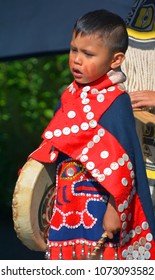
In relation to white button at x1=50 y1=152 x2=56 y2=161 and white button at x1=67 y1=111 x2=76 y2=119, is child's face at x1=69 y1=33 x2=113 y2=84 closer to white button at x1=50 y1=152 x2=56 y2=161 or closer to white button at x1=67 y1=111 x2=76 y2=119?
white button at x1=67 y1=111 x2=76 y2=119

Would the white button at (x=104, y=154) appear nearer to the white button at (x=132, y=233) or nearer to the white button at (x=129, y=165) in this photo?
the white button at (x=129, y=165)

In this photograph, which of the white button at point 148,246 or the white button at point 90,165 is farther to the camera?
the white button at point 148,246

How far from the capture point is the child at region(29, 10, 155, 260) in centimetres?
332

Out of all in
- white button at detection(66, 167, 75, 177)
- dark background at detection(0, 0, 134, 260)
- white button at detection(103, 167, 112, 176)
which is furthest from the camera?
dark background at detection(0, 0, 134, 260)

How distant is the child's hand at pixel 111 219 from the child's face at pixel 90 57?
0.46 metres

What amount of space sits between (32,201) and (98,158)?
336 millimetres

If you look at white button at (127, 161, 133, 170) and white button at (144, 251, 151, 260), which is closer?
white button at (127, 161, 133, 170)

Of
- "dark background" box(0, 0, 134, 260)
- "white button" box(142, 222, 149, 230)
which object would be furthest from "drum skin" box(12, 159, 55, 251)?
"dark background" box(0, 0, 134, 260)

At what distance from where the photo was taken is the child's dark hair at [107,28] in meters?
3.34

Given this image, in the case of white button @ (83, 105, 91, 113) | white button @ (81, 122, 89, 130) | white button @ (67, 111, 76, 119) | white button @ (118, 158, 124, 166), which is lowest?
white button @ (118, 158, 124, 166)

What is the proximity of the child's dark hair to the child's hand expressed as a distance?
0.57 m

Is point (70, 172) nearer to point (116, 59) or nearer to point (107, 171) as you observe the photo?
point (107, 171)

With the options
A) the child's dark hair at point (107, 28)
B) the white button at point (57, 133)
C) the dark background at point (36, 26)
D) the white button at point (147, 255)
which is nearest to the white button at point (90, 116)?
the white button at point (57, 133)

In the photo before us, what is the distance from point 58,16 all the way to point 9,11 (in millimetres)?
254
